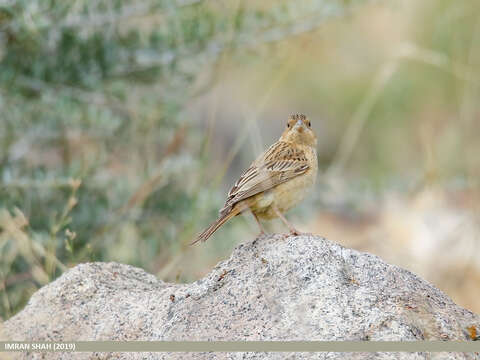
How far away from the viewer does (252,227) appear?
682cm

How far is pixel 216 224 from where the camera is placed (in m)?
4.39

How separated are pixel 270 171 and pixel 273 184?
14cm

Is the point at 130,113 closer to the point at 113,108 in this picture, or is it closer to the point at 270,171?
the point at 113,108

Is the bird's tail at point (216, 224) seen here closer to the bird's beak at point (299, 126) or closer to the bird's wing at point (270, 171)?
the bird's wing at point (270, 171)

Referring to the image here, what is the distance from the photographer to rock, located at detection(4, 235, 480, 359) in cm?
Answer: 318

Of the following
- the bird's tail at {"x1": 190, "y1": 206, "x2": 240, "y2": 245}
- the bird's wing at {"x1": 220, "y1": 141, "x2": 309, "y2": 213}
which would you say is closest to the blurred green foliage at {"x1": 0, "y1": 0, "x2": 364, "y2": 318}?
the bird's wing at {"x1": 220, "y1": 141, "x2": 309, "y2": 213}

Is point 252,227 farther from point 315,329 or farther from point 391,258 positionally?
point 315,329

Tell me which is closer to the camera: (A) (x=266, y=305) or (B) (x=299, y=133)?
(A) (x=266, y=305)

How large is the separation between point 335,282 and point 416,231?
16.8 feet

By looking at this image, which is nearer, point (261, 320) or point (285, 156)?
point (261, 320)

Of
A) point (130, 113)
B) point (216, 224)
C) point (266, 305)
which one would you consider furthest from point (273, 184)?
point (130, 113)

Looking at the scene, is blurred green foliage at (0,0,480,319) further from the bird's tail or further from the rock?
the rock

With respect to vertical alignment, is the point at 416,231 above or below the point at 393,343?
above

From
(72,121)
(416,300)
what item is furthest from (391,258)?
(416,300)
